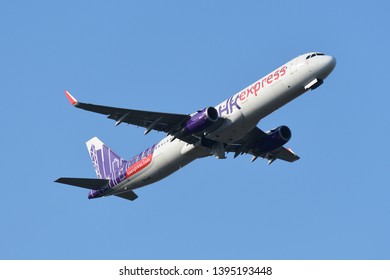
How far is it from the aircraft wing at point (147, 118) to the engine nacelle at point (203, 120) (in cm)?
115

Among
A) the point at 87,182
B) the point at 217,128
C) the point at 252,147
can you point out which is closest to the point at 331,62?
the point at 217,128

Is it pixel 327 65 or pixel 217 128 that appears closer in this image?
pixel 327 65

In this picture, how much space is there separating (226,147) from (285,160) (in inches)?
283

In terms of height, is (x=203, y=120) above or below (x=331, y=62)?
below

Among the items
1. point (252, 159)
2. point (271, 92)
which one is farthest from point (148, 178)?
point (271, 92)

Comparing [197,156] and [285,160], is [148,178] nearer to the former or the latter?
[197,156]

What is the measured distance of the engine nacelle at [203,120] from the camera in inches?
2238

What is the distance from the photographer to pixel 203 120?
187 ft

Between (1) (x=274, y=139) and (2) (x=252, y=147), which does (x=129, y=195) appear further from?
(1) (x=274, y=139)

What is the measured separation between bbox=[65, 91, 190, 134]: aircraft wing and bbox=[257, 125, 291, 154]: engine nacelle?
7879mm

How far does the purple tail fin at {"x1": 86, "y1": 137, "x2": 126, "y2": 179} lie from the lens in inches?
2702

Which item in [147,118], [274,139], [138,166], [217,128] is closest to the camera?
[217,128]

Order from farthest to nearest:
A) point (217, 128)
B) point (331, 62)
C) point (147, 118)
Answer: point (147, 118)
point (217, 128)
point (331, 62)

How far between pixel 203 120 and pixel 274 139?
27.7 feet
